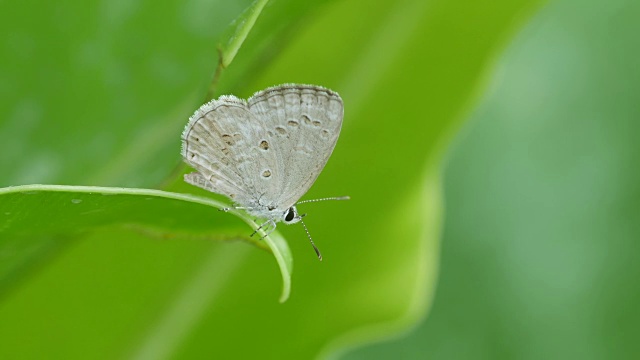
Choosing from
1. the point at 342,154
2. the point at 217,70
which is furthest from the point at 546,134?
the point at 217,70

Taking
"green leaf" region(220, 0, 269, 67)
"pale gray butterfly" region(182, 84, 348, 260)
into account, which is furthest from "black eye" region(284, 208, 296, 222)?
"green leaf" region(220, 0, 269, 67)

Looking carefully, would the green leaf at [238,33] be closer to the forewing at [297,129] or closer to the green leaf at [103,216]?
the green leaf at [103,216]

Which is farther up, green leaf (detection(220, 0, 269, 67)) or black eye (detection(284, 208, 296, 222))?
green leaf (detection(220, 0, 269, 67))

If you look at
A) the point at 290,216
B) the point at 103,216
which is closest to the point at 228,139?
the point at 290,216

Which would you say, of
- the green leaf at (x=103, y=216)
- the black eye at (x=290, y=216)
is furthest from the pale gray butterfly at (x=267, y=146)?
the green leaf at (x=103, y=216)

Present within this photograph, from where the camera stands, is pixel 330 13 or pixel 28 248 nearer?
pixel 28 248

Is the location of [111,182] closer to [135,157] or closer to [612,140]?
[135,157]

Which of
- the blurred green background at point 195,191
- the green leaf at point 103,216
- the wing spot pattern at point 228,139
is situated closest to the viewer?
the green leaf at point 103,216

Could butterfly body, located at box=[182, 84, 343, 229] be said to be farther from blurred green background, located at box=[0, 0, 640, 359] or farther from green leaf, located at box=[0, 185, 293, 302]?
green leaf, located at box=[0, 185, 293, 302]

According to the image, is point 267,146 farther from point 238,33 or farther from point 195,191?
point 238,33
